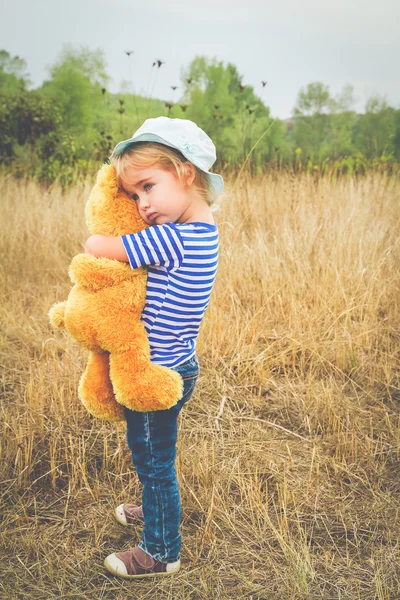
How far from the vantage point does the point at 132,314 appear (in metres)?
1.46

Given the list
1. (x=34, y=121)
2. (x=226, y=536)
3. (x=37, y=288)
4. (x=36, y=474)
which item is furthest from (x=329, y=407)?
(x=34, y=121)

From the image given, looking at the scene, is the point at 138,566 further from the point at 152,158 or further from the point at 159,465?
the point at 152,158

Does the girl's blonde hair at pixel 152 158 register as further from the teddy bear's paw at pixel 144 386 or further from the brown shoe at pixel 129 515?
the brown shoe at pixel 129 515

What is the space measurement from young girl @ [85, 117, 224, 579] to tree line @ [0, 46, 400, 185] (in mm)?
3809

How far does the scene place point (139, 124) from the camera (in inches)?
209

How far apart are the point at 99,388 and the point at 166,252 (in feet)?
1.62

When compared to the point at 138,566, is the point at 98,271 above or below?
above

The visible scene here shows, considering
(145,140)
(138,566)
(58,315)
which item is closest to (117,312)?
(58,315)

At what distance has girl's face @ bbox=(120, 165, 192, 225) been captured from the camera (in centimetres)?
142

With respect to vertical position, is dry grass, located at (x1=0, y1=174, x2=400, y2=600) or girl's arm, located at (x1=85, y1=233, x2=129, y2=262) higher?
girl's arm, located at (x1=85, y1=233, x2=129, y2=262)

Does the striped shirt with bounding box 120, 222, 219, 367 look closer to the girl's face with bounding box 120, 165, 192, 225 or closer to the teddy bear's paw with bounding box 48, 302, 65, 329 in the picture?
the girl's face with bounding box 120, 165, 192, 225

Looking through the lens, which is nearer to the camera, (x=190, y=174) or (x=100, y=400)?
(x=190, y=174)

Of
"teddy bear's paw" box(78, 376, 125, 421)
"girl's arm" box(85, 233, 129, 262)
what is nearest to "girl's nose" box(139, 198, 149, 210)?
"girl's arm" box(85, 233, 129, 262)

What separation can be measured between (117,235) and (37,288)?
285cm
